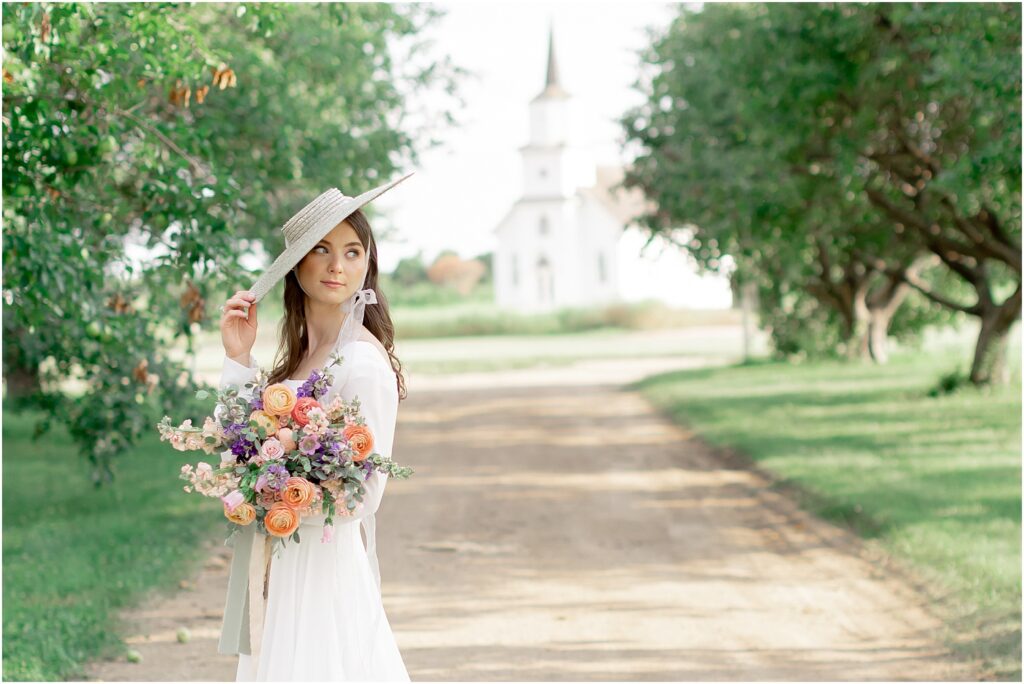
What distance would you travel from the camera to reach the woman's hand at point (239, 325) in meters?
3.99

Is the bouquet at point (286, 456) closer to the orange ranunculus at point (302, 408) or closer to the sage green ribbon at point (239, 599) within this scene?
the orange ranunculus at point (302, 408)

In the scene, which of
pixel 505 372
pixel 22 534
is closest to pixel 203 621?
pixel 22 534

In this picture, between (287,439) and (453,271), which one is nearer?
(287,439)

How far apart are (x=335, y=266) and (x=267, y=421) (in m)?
0.58

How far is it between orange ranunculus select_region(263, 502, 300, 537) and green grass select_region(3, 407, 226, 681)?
343 centimetres

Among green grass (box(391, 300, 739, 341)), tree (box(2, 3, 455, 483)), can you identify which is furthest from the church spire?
tree (box(2, 3, 455, 483))

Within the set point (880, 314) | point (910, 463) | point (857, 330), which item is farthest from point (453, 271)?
point (910, 463)

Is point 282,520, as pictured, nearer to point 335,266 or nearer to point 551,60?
point 335,266

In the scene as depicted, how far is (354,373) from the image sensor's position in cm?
380

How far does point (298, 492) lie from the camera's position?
362 cm

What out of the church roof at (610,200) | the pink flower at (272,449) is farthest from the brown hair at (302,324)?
the church roof at (610,200)

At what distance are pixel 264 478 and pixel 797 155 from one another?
13409mm

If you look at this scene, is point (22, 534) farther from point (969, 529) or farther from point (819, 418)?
point (819, 418)

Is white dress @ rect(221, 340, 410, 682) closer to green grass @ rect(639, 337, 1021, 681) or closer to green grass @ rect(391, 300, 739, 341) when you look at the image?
green grass @ rect(639, 337, 1021, 681)
